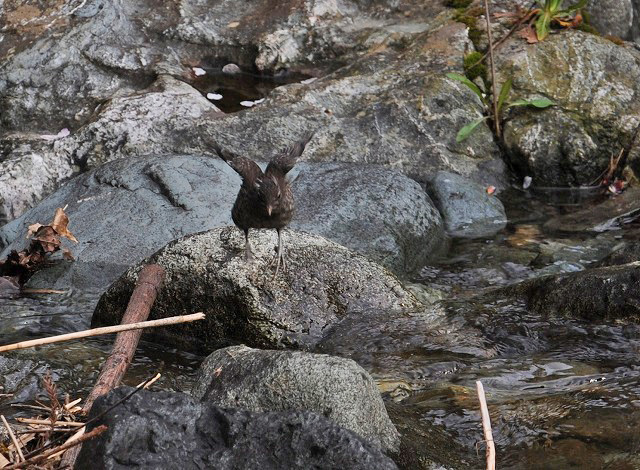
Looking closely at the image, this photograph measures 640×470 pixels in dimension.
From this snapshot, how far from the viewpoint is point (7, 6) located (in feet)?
38.2

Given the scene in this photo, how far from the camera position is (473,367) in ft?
17.9

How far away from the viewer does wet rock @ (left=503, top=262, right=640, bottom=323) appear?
5.73 metres

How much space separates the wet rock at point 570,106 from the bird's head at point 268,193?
4.63 metres

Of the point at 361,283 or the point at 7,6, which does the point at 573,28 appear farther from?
the point at 7,6

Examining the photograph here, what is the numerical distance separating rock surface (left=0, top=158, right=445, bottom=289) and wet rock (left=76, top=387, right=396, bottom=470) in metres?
4.58

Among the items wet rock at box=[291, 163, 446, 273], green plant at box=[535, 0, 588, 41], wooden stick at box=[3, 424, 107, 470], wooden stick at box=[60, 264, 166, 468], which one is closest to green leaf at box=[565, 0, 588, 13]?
green plant at box=[535, 0, 588, 41]

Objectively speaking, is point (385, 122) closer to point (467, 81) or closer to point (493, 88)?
point (467, 81)

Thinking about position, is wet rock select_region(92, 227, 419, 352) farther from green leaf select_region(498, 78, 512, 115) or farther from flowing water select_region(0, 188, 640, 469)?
green leaf select_region(498, 78, 512, 115)

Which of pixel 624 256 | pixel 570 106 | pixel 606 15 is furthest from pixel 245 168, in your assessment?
pixel 606 15

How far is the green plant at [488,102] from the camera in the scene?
9734mm

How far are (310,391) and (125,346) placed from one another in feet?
3.34

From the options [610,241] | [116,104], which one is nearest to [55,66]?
[116,104]

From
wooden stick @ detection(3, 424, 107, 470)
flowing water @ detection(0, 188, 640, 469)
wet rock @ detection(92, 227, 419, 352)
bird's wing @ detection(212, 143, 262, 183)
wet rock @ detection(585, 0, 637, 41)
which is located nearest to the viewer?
wooden stick @ detection(3, 424, 107, 470)

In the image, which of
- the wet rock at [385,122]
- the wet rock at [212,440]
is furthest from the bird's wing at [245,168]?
the wet rock at [212,440]
